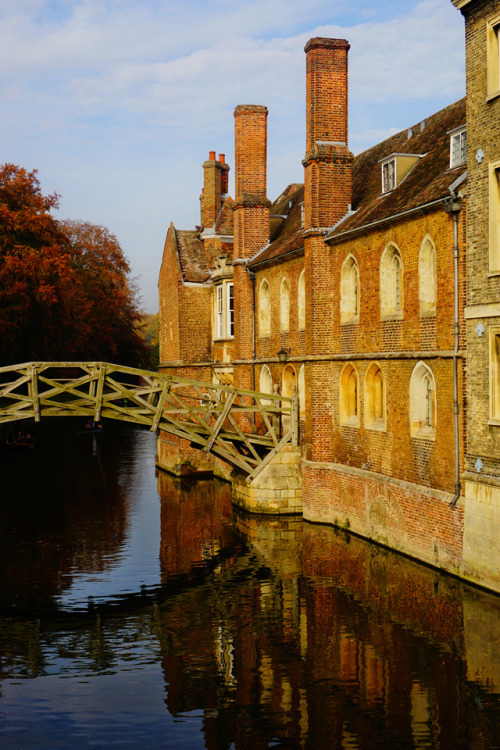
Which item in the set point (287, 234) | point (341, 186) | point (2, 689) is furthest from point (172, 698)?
point (287, 234)

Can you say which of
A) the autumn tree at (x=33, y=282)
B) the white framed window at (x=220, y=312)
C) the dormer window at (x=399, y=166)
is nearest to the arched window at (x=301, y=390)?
the dormer window at (x=399, y=166)

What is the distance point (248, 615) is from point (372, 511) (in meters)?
6.05

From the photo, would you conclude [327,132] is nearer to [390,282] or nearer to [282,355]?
[390,282]

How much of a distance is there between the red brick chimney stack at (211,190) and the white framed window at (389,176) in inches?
586

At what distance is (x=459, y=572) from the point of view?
16.8 metres

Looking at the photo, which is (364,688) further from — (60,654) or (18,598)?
(18,598)

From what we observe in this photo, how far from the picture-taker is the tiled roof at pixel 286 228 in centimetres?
2733

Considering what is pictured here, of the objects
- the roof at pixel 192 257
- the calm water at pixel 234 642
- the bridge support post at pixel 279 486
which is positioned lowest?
the calm water at pixel 234 642

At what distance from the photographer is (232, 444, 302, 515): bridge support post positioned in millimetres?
25062

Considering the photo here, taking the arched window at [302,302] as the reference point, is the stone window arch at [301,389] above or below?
below

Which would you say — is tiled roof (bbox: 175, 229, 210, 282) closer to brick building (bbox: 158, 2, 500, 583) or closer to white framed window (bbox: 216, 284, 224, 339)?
brick building (bbox: 158, 2, 500, 583)

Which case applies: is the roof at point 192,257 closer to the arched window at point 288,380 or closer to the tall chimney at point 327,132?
the arched window at point 288,380

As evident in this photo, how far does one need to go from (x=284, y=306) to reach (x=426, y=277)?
31.3 feet

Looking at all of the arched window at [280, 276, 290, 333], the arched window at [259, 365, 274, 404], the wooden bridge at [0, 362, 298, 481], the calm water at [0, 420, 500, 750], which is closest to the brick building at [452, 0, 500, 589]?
the calm water at [0, 420, 500, 750]
